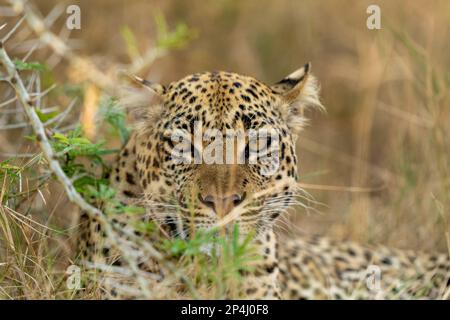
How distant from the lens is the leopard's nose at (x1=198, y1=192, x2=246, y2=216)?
16.1ft

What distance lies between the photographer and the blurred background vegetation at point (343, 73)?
25.2 feet

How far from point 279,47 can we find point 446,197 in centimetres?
495

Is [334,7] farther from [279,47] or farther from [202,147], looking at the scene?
[202,147]

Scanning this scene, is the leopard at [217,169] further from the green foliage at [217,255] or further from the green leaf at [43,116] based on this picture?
the green leaf at [43,116]

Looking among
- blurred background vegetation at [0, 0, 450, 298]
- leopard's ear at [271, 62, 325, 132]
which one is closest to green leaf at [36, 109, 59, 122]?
blurred background vegetation at [0, 0, 450, 298]

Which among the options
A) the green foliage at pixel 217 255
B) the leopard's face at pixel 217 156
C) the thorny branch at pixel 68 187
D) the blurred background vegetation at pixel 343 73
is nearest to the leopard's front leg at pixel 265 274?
the leopard's face at pixel 217 156

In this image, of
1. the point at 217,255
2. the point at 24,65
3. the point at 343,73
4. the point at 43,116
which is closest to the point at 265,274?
the point at 217,255

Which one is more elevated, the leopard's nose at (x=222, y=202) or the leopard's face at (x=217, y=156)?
the leopard's face at (x=217, y=156)

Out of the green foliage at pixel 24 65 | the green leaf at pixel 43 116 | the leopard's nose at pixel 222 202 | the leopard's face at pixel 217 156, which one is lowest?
the leopard's nose at pixel 222 202

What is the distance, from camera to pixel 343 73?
10.9 metres

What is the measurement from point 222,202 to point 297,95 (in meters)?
1.22

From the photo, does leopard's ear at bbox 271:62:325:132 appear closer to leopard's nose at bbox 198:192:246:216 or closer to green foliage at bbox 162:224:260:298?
leopard's nose at bbox 198:192:246:216

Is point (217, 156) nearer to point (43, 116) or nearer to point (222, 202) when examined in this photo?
point (222, 202)
